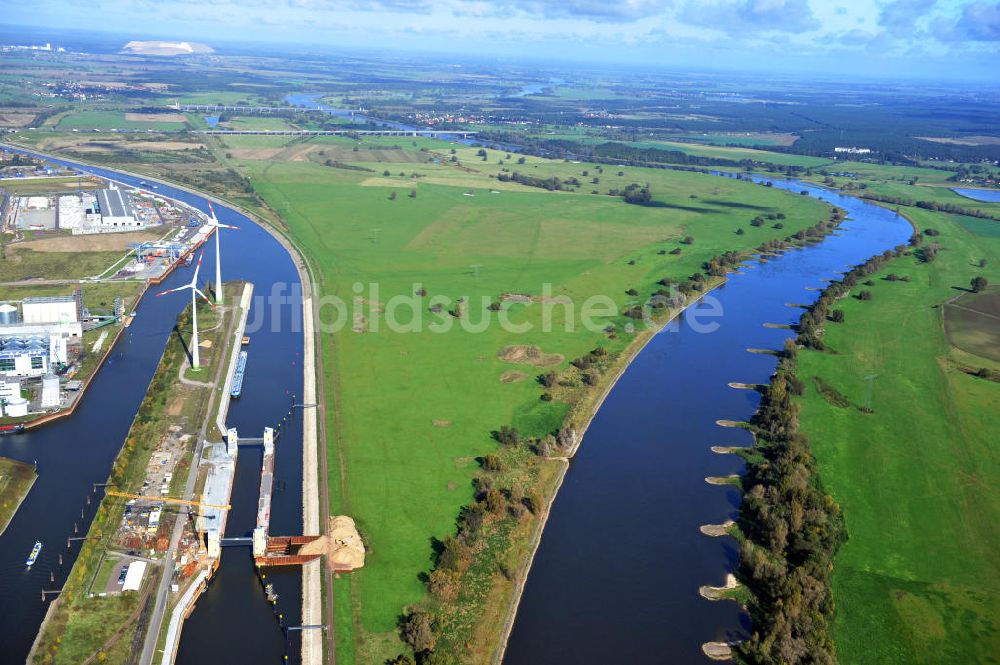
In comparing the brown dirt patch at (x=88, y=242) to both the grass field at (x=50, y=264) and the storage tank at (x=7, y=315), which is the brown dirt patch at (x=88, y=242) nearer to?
the grass field at (x=50, y=264)

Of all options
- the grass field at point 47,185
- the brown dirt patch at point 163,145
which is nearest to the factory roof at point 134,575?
the grass field at point 47,185

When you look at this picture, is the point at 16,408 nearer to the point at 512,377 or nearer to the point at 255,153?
the point at 512,377

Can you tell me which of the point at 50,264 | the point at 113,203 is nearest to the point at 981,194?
the point at 113,203

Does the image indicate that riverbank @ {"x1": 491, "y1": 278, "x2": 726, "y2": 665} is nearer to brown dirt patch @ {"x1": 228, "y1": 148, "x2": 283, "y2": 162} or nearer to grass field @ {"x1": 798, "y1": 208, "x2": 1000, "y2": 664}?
grass field @ {"x1": 798, "y1": 208, "x2": 1000, "y2": 664}

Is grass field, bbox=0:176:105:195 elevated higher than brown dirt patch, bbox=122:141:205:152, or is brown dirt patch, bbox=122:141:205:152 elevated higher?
brown dirt patch, bbox=122:141:205:152

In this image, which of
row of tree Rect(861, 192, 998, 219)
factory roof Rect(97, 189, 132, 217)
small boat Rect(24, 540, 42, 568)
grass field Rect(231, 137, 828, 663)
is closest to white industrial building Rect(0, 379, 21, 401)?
small boat Rect(24, 540, 42, 568)
